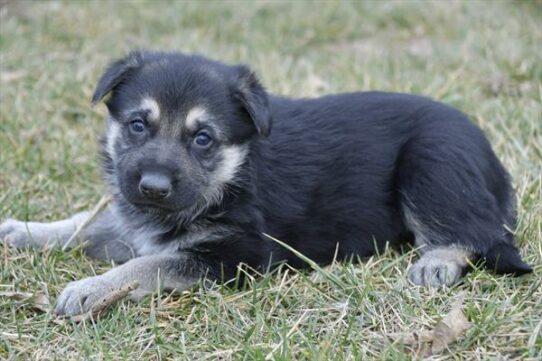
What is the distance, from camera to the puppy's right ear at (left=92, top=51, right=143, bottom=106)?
14.9 feet

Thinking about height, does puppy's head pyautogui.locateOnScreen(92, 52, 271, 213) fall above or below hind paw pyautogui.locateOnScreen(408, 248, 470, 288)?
above

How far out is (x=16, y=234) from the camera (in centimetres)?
488

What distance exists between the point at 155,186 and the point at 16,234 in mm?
1166

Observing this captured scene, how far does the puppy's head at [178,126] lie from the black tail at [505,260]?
4.64 feet

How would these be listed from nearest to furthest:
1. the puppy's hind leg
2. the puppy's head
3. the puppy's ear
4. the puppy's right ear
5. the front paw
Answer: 1. the front paw
2. the puppy's head
3. the puppy's ear
4. the puppy's right ear
5. the puppy's hind leg

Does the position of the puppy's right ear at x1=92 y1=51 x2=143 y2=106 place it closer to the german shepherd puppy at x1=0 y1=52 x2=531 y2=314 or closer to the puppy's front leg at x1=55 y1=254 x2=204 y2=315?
the german shepherd puppy at x1=0 y1=52 x2=531 y2=314

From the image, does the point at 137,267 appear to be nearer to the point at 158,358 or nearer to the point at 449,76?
the point at 158,358

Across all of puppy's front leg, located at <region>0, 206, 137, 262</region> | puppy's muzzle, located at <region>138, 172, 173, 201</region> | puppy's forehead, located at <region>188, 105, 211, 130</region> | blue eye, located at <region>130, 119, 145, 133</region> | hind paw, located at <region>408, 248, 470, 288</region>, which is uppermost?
puppy's forehead, located at <region>188, 105, 211, 130</region>

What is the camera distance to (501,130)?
6.38 meters

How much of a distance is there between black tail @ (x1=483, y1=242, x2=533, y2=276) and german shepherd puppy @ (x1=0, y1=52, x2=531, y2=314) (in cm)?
1

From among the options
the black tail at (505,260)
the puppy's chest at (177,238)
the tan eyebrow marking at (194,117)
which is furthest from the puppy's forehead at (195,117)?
the black tail at (505,260)

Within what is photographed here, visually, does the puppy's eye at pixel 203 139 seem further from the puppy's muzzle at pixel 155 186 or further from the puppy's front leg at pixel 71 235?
the puppy's front leg at pixel 71 235

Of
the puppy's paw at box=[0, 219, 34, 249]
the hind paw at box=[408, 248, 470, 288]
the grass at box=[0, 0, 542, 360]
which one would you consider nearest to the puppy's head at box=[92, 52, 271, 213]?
the grass at box=[0, 0, 542, 360]

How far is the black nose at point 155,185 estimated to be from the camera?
4.20 m
